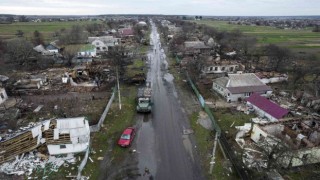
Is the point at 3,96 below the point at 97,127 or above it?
above

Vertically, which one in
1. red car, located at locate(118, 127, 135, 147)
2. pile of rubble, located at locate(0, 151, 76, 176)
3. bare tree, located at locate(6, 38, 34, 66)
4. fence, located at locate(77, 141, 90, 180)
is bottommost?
pile of rubble, located at locate(0, 151, 76, 176)

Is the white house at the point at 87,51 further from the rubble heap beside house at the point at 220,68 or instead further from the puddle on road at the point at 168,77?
the rubble heap beside house at the point at 220,68

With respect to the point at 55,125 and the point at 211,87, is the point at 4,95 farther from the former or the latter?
the point at 211,87

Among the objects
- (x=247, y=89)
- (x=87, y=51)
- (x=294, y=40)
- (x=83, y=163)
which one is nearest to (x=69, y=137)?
(x=83, y=163)

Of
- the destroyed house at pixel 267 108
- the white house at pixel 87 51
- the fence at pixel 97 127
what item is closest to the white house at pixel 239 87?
the destroyed house at pixel 267 108

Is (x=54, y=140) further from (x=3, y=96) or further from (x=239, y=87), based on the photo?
(x=239, y=87)

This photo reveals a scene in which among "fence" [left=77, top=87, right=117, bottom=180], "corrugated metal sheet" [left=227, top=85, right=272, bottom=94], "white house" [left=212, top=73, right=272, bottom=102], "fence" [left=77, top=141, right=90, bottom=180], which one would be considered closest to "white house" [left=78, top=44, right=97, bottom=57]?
"fence" [left=77, top=87, right=117, bottom=180]

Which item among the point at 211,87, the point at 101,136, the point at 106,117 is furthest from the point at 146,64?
the point at 101,136

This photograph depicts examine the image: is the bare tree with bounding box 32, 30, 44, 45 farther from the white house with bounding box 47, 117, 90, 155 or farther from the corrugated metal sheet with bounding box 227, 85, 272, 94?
the corrugated metal sheet with bounding box 227, 85, 272, 94
